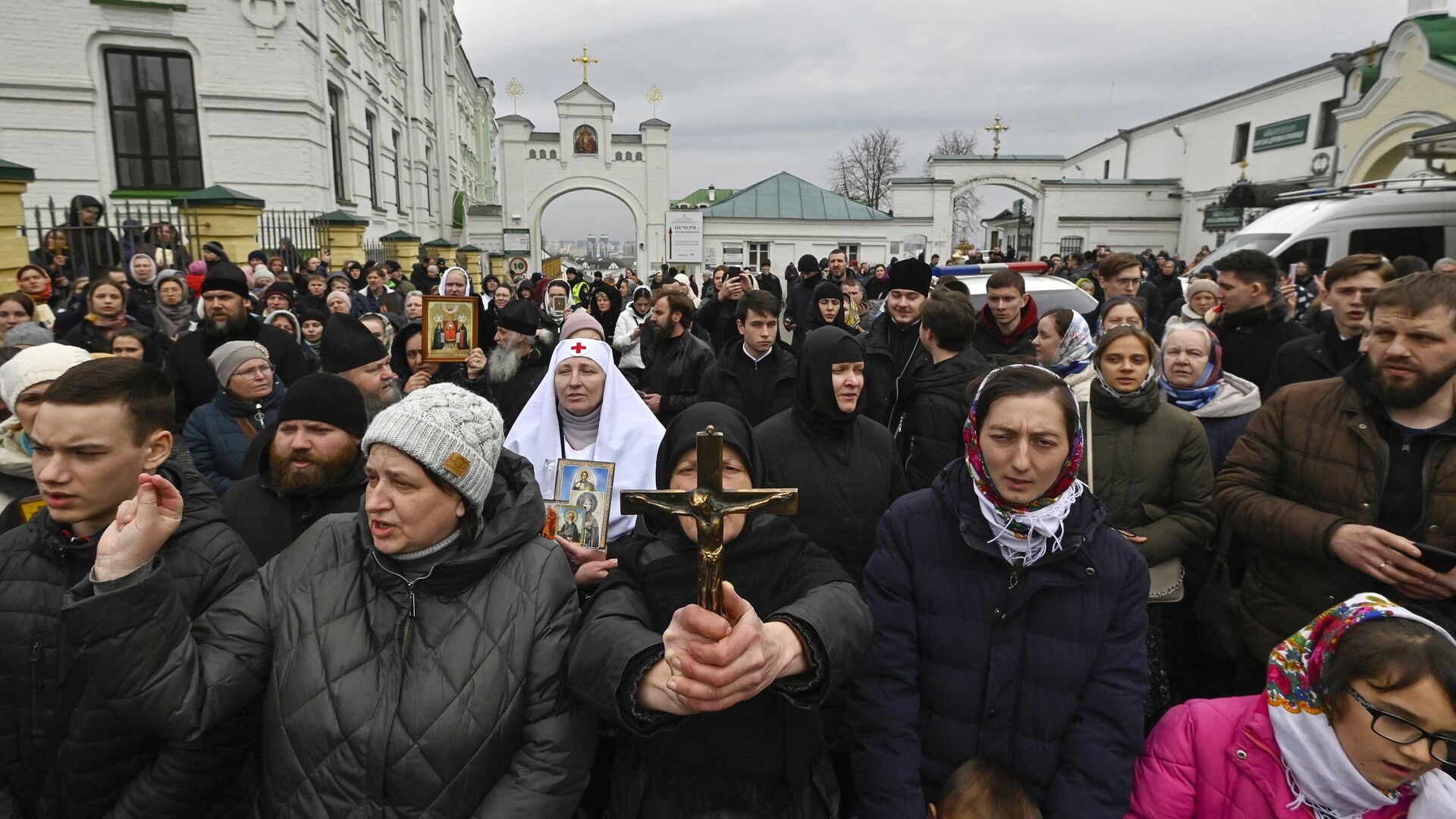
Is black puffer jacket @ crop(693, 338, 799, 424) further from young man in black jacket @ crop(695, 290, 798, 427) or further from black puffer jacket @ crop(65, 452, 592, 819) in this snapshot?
black puffer jacket @ crop(65, 452, 592, 819)

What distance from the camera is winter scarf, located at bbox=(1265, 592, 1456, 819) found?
1843mm

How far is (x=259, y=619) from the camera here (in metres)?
2.04

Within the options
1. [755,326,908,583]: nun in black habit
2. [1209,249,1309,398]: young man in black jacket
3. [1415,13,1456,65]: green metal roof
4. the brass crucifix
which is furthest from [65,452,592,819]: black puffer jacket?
[1415,13,1456,65]: green metal roof

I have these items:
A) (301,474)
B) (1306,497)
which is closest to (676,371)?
(301,474)

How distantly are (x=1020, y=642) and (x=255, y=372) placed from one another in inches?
Result: 149

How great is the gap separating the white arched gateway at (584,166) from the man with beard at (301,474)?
33.2 metres

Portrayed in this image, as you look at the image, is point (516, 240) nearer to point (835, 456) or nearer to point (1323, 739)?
point (835, 456)

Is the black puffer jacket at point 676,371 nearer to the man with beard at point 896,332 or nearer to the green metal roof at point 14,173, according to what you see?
the man with beard at point 896,332

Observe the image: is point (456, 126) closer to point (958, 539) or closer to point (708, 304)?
point (708, 304)

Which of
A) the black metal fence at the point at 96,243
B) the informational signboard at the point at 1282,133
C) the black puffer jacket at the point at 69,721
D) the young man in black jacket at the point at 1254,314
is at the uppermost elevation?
the informational signboard at the point at 1282,133

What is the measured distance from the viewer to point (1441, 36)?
20109 mm

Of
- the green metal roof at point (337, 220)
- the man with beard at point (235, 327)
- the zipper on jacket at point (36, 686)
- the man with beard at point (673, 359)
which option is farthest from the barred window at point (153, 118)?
the zipper on jacket at point (36, 686)

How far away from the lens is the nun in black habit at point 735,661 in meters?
1.74

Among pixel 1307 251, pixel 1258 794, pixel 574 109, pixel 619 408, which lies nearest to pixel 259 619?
pixel 619 408
